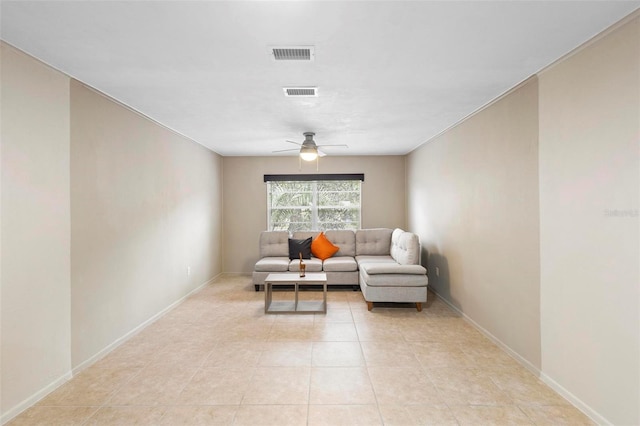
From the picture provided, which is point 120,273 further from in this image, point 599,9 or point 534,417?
point 599,9

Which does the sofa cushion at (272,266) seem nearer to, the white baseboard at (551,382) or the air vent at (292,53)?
the white baseboard at (551,382)

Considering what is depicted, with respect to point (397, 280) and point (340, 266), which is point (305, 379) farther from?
point (340, 266)

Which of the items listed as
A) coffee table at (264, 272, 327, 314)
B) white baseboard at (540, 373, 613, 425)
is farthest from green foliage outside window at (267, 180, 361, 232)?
white baseboard at (540, 373, 613, 425)

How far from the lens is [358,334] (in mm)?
3533

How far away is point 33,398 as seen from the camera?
2.30m

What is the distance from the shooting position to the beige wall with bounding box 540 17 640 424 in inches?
73.7

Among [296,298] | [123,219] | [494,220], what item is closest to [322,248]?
[296,298]

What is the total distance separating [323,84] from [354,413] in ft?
8.30

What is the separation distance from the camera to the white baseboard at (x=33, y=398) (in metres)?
2.11

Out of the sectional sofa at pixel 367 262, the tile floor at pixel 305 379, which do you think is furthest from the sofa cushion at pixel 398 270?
the tile floor at pixel 305 379

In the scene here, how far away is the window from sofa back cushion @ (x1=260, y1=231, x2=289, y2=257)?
0.66m

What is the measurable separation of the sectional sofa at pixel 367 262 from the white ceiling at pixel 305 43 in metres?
1.99

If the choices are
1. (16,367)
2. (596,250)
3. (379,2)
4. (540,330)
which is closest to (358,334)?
(540,330)

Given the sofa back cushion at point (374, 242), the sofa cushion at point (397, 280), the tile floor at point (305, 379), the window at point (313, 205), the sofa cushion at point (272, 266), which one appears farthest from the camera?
the window at point (313, 205)
